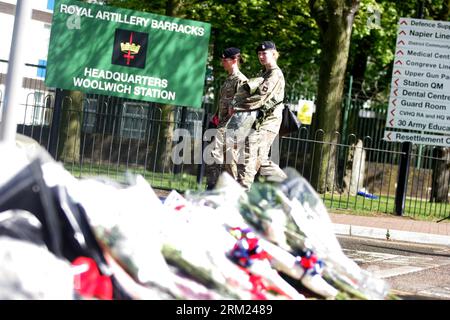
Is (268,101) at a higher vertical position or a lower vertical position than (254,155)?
higher

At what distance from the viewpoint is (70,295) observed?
195 inches

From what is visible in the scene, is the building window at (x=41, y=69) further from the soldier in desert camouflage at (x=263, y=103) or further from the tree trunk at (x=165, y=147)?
the soldier in desert camouflage at (x=263, y=103)

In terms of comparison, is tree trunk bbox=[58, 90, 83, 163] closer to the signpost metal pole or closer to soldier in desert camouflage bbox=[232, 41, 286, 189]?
soldier in desert camouflage bbox=[232, 41, 286, 189]

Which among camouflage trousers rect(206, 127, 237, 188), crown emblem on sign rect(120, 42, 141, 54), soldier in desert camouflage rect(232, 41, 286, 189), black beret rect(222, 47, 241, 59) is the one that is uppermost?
crown emblem on sign rect(120, 42, 141, 54)

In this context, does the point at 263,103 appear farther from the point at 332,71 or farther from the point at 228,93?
the point at 332,71

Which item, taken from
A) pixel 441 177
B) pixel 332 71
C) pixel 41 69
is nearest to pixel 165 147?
pixel 332 71

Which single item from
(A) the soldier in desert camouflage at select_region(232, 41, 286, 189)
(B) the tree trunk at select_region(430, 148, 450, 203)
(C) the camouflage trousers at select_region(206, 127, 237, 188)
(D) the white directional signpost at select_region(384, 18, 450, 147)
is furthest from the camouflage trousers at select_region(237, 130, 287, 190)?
(B) the tree trunk at select_region(430, 148, 450, 203)

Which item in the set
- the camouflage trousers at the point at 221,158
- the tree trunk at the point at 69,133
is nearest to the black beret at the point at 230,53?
the camouflage trousers at the point at 221,158

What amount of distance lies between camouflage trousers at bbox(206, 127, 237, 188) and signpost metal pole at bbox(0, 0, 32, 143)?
17.2 ft

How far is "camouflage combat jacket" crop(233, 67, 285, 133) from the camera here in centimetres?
1124

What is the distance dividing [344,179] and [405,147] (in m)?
4.74

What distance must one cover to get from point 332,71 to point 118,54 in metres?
5.18

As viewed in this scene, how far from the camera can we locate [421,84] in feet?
54.4
